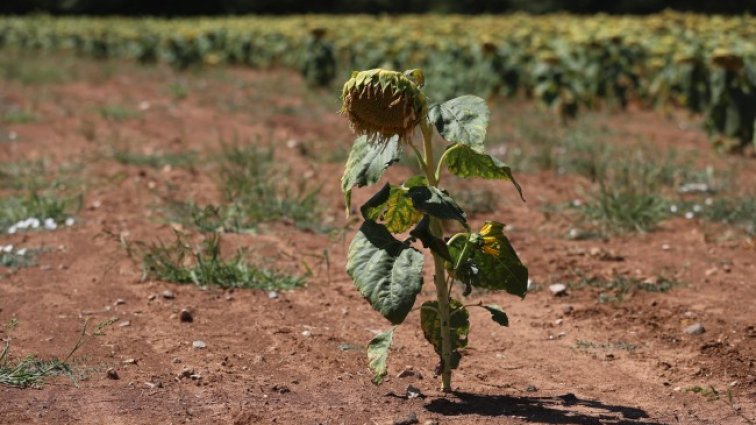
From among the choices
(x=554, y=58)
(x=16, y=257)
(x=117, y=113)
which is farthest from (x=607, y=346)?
(x=117, y=113)

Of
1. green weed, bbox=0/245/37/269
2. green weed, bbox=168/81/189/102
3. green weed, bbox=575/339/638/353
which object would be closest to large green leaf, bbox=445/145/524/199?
green weed, bbox=575/339/638/353

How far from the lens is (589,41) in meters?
10.7

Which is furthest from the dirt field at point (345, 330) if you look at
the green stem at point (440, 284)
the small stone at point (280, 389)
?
the green stem at point (440, 284)

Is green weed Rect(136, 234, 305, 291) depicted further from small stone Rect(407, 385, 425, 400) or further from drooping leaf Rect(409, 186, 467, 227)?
drooping leaf Rect(409, 186, 467, 227)

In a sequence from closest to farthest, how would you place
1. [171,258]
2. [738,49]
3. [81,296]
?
[81,296], [171,258], [738,49]

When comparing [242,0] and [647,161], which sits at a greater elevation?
[647,161]

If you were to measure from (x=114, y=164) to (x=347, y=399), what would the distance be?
4.58 m

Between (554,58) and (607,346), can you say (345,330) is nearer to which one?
(607,346)

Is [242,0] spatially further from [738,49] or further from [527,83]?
[738,49]

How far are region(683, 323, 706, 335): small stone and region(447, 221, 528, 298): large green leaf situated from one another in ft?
3.86

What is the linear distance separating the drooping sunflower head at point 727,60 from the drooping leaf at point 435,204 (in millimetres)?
5221

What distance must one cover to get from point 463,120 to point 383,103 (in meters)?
0.28

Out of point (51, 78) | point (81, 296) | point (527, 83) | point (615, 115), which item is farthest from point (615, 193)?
point (51, 78)

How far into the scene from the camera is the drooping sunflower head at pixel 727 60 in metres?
8.20
